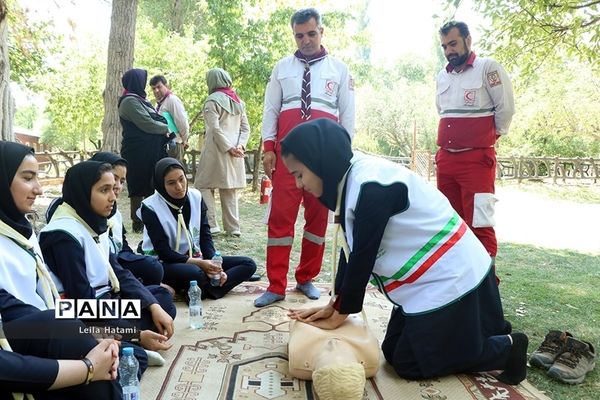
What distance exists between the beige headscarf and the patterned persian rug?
2937 millimetres

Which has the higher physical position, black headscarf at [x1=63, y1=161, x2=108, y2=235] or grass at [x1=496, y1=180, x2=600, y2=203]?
grass at [x1=496, y1=180, x2=600, y2=203]

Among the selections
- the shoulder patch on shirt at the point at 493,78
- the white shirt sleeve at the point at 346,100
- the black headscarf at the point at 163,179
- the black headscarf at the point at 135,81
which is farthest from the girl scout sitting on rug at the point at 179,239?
the shoulder patch on shirt at the point at 493,78

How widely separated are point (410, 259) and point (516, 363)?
0.67 metres

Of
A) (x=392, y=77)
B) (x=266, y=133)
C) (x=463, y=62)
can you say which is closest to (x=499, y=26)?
(x=463, y=62)

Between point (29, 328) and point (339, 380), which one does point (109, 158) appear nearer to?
point (29, 328)

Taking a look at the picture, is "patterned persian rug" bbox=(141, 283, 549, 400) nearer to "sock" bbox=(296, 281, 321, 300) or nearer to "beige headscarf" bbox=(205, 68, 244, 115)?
"sock" bbox=(296, 281, 321, 300)

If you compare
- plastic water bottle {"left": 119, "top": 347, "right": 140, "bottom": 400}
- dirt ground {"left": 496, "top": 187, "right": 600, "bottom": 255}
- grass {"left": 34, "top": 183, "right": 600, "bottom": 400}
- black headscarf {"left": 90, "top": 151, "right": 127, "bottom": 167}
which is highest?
black headscarf {"left": 90, "top": 151, "right": 127, "bottom": 167}

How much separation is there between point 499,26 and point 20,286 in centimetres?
445

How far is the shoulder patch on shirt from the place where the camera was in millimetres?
3375

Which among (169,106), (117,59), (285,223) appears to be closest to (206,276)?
(285,223)

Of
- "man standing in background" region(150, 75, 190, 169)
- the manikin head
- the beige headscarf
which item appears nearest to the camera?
the manikin head

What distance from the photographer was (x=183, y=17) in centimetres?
1723

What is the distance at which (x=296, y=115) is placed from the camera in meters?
3.26

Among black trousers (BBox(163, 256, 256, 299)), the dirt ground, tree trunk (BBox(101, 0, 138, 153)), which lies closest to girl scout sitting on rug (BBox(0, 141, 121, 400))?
black trousers (BBox(163, 256, 256, 299))
